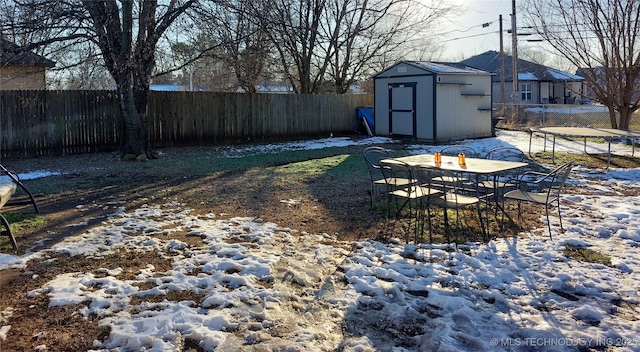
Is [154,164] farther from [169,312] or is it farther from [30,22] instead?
[169,312]

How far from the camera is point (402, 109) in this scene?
16.0 meters

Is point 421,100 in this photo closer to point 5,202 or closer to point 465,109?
point 465,109

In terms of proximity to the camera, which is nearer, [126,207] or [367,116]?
[126,207]

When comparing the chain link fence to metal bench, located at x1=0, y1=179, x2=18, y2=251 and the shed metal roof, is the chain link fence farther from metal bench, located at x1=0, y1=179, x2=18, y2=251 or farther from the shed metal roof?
metal bench, located at x1=0, y1=179, x2=18, y2=251

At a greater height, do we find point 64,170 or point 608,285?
point 64,170

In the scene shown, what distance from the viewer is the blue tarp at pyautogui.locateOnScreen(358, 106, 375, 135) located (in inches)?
693

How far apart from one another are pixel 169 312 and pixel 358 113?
51.0 feet

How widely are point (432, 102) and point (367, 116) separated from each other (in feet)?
11.0

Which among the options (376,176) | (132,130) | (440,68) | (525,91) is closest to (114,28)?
(132,130)

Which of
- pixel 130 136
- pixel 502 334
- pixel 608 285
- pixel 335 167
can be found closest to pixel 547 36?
pixel 335 167

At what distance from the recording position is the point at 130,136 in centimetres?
1089

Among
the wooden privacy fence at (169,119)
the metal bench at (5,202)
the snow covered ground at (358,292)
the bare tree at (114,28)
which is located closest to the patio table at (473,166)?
the snow covered ground at (358,292)

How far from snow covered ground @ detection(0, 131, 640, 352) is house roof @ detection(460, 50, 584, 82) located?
29063 millimetres

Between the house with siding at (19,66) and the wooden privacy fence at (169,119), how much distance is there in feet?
2.57
